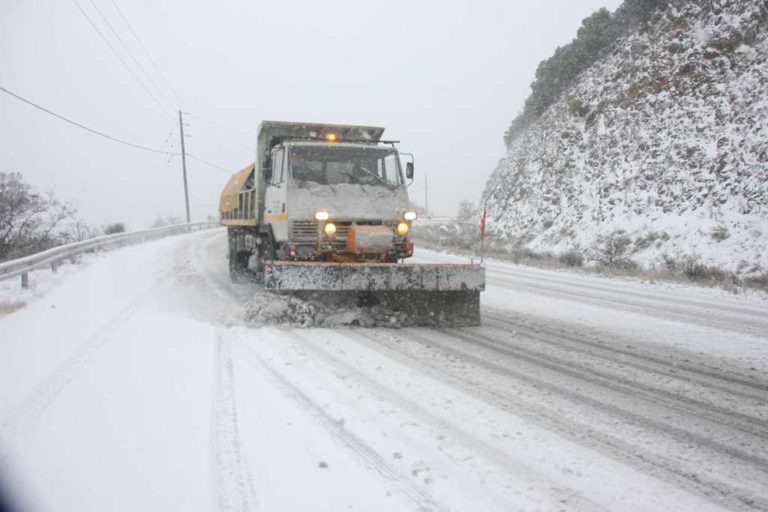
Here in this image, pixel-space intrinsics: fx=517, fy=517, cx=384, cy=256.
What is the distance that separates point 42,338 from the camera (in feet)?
18.5

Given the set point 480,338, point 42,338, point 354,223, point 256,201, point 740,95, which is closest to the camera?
point 42,338

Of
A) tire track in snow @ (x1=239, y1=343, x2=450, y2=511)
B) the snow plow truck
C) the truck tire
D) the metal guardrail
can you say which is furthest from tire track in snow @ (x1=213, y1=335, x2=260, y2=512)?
the truck tire

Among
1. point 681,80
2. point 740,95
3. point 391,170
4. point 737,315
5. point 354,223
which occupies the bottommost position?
point 737,315

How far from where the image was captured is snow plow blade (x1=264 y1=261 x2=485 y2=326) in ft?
20.9

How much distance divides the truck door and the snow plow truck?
0.06 feet

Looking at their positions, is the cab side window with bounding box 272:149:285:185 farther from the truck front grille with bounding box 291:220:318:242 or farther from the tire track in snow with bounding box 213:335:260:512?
the tire track in snow with bounding box 213:335:260:512

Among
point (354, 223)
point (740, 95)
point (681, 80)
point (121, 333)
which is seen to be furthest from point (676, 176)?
point (121, 333)

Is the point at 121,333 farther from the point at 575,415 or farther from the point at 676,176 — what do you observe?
the point at 676,176

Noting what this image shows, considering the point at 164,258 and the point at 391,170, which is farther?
the point at 164,258

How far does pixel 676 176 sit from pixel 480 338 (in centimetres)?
1616

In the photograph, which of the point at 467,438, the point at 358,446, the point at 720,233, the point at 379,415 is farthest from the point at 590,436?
the point at 720,233

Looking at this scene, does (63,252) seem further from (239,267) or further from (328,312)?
(328,312)

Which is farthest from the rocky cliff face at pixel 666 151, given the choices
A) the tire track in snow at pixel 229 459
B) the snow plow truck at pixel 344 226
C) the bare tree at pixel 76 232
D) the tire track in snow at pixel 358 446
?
the bare tree at pixel 76 232

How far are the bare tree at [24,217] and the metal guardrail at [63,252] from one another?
246cm
